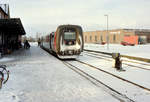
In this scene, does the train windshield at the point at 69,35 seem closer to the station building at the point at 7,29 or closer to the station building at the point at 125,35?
the station building at the point at 7,29

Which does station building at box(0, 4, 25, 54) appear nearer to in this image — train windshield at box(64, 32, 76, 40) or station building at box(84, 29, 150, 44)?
train windshield at box(64, 32, 76, 40)

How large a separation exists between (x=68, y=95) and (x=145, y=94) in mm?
2640

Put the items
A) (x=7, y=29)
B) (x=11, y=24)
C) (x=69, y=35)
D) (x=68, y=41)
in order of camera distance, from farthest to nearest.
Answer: (x=7, y=29), (x=11, y=24), (x=69, y=35), (x=68, y=41)

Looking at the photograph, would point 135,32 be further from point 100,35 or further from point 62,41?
point 62,41

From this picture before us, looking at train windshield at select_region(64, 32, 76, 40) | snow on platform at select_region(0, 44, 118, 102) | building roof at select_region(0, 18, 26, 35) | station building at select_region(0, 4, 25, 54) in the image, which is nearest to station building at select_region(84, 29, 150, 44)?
station building at select_region(0, 4, 25, 54)

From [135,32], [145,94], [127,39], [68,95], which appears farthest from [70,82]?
[135,32]

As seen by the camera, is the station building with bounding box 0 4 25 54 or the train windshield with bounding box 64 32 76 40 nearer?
the train windshield with bounding box 64 32 76 40

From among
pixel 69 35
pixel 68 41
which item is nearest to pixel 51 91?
pixel 68 41

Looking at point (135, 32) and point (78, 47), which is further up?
point (135, 32)

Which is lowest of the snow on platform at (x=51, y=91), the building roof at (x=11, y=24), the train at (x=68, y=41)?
the snow on platform at (x=51, y=91)

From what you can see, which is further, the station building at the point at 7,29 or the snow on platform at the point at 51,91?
the station building at the point at 7,29

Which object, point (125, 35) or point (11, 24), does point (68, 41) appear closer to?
point (11, 24)

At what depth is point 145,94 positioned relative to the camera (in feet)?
18.9

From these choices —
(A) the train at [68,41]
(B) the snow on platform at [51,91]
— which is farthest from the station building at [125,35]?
(B) the snow on platform at [51,91]
